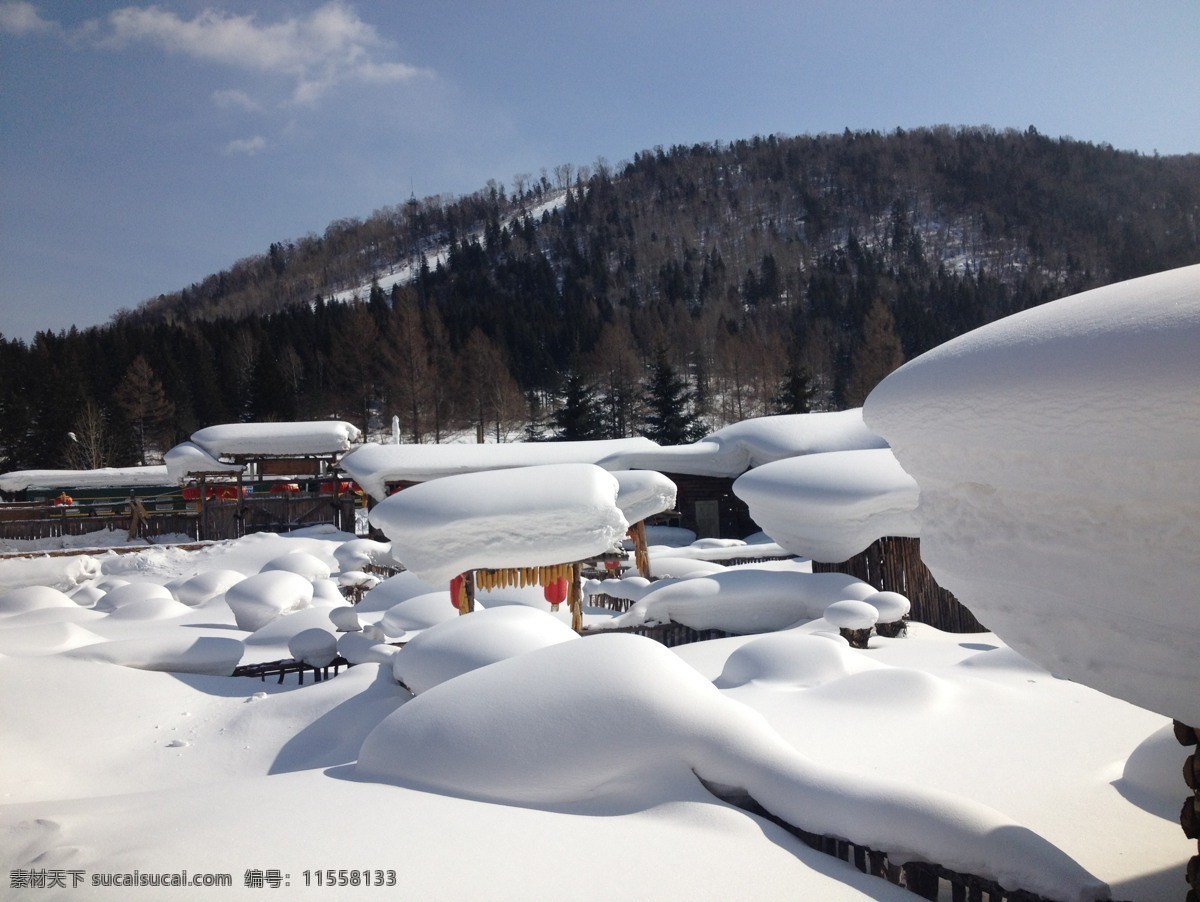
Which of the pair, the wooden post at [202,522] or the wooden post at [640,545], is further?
the wooden post at [202,522]

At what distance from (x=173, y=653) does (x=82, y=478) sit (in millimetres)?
28652

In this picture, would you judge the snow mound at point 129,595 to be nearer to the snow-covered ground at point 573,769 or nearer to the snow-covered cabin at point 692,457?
the snow-covered ground at point 573,769

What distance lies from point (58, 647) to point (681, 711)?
8268 millimetres

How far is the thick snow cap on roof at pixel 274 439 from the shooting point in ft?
82.7

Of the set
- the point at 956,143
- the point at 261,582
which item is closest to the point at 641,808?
the point at 261,582

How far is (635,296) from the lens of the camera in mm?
77000

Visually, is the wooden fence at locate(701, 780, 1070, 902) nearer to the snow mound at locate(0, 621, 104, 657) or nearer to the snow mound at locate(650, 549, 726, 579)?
the snow mound at locate(0, 621, 104, 657)

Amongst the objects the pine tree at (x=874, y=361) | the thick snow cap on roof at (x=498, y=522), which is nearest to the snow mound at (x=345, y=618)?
the thick snow cap on roof at (x=498, y=522)

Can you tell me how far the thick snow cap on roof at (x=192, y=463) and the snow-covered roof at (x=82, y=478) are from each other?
657 centimetres

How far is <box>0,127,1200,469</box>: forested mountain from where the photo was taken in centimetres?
4544

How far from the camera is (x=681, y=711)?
421 centimetres

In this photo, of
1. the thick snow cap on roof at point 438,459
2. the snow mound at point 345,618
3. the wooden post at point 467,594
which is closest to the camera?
the wooden post at point 467,594

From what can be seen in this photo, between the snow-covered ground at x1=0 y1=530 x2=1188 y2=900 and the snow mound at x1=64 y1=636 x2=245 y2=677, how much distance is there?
104mm

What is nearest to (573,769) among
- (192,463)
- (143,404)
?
(192,463)
